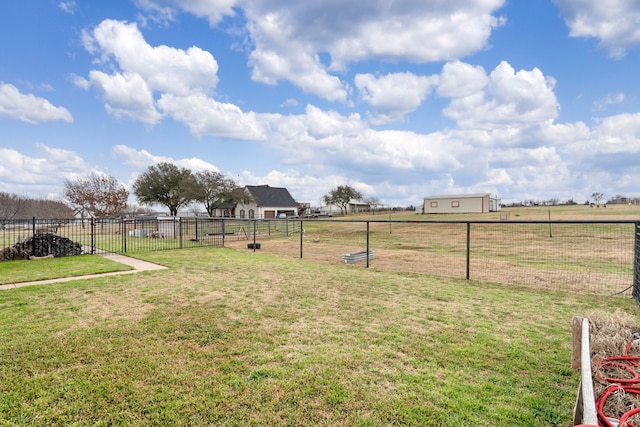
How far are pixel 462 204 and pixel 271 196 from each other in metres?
28.0

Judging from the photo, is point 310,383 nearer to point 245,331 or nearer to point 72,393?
point 245,331

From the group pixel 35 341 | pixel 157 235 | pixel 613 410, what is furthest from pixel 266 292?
pixel 157 235

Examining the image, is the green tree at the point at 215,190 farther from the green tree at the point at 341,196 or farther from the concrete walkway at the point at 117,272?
the concrete walkway at the point at 117,272

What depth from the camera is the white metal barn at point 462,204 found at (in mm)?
42219

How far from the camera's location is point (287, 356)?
10.5 feet

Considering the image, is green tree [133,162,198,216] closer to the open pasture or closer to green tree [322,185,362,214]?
green tree [322,185,362,214]

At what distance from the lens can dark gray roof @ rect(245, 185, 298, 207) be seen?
163 ft

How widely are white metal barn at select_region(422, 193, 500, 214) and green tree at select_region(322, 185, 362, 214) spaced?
38.3 feet

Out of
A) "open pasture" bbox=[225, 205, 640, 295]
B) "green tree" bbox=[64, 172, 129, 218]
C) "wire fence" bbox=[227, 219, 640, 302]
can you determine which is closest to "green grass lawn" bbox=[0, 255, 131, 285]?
"wire fence" bbox=[227, 219, 640, 302]

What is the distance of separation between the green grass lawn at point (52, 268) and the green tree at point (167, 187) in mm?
31210

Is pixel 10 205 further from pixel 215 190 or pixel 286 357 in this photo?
pixel 286 357

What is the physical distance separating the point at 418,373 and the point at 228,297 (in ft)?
11.7

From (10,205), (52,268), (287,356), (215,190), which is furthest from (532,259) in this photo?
(10,205)

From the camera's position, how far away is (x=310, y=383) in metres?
2.69
